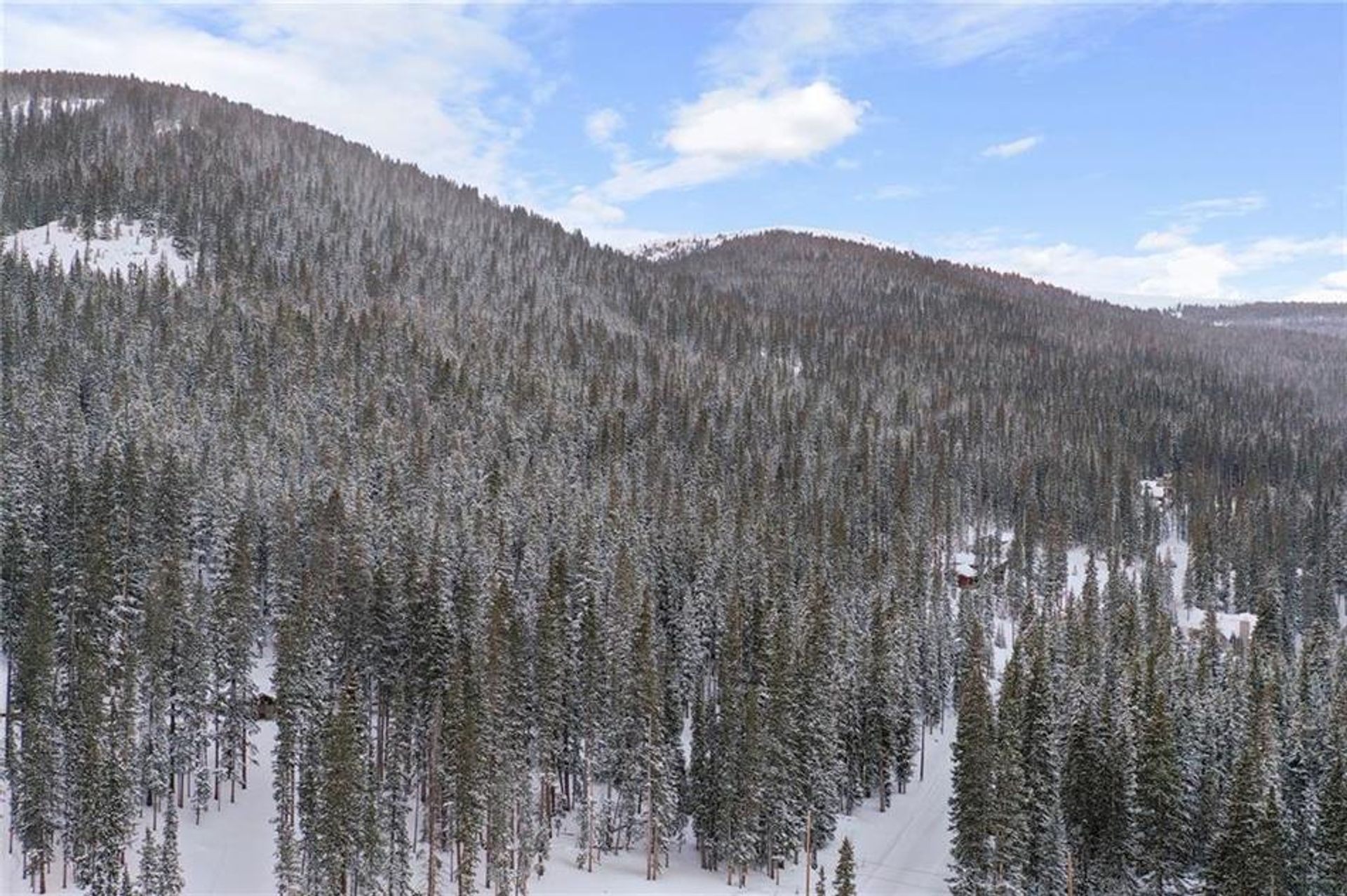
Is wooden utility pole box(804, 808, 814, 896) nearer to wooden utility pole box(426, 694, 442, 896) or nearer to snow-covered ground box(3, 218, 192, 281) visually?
wooden utility pole box(426, 694, 442, 896)

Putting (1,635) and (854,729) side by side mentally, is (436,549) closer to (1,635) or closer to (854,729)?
(1,635)

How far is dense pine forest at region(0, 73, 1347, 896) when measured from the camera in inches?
2179

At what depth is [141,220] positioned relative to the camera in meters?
196

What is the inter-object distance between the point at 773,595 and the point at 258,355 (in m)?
87.8

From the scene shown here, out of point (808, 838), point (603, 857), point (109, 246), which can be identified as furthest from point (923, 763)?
point (109, 246)

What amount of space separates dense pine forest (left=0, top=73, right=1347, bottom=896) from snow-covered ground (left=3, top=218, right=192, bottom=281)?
63.6 feet

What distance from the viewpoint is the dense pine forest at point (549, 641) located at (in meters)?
55.3

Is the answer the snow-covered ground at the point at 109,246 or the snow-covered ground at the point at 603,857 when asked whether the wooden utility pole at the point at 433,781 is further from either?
the snow-covered ground at the point at 109,246

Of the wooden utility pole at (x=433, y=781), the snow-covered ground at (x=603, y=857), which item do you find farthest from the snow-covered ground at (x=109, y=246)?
the wooden utility pole at (x=433, y=781)

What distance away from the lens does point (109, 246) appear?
185375 millimetres

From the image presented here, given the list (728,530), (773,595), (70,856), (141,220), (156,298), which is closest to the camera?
(70,856)

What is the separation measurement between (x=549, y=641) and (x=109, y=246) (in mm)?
166754

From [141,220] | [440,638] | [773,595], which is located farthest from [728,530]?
[141,220]

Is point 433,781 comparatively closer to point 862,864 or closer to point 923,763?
point 862,864
